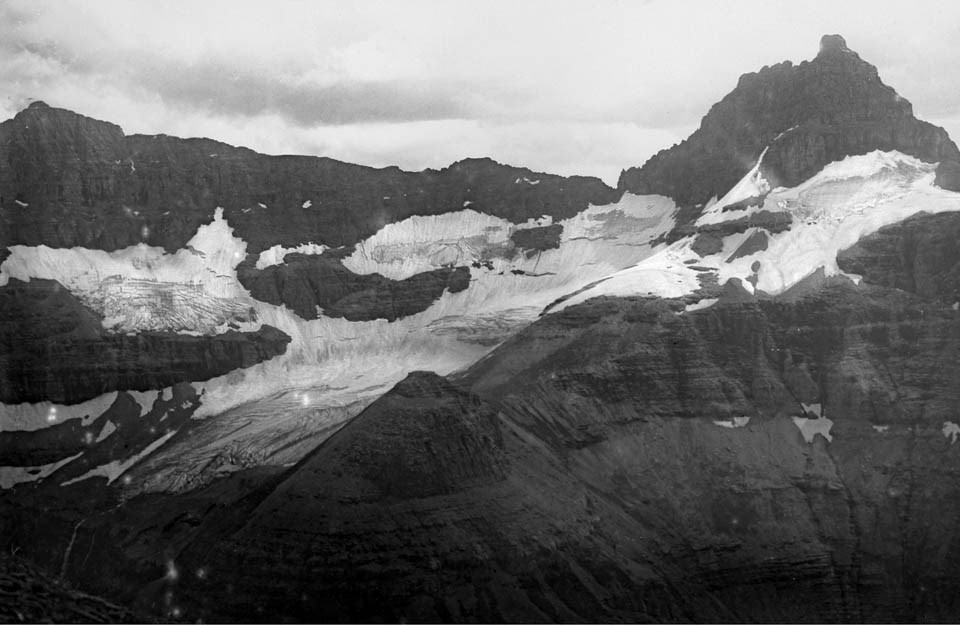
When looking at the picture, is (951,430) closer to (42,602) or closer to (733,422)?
(733,422)

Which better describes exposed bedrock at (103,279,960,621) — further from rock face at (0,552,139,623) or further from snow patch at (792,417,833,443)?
rock face at (0,552,139,623)

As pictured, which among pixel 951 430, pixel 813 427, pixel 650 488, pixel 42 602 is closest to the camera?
pixel 42 602

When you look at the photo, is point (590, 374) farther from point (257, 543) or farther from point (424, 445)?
point (257, 543)

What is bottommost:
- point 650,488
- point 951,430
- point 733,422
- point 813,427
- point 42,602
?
point 650,488

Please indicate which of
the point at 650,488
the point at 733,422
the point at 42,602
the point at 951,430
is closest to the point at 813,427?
the point at 733,422

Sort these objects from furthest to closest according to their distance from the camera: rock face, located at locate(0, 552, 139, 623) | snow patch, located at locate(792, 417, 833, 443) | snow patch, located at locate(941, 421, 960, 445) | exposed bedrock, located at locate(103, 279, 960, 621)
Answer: snow patch, located at locate(792, 417, 833, 443)
snow patch, located at locate(941, 421, 960, 445)
exposed bedrock, located at locate(103, 279, 960, 621)
rock face, located at locate(0, 552, 139, 623)

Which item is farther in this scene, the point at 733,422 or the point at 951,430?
the point at 733,422

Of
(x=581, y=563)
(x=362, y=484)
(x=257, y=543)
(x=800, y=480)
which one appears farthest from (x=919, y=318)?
(x=257, y=543)

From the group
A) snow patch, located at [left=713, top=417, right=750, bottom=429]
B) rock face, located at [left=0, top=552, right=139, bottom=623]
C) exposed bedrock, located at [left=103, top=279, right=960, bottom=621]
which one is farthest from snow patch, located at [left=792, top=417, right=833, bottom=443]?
rock face, located at [left=0, top=552, right=139, bottom=623]

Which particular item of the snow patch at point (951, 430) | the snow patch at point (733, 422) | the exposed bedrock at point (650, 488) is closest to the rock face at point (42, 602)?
the exposed bedrock at point (650, 488)

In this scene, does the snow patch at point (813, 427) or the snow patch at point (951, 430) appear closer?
the snow patch at point (951, 430)

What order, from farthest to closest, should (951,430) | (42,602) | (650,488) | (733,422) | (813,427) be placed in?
(813,427) < (733,422) < (951,430) < (650,488) < (42,602)

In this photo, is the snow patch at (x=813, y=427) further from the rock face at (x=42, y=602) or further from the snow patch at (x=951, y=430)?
the rock face at (x=42, y=602)
